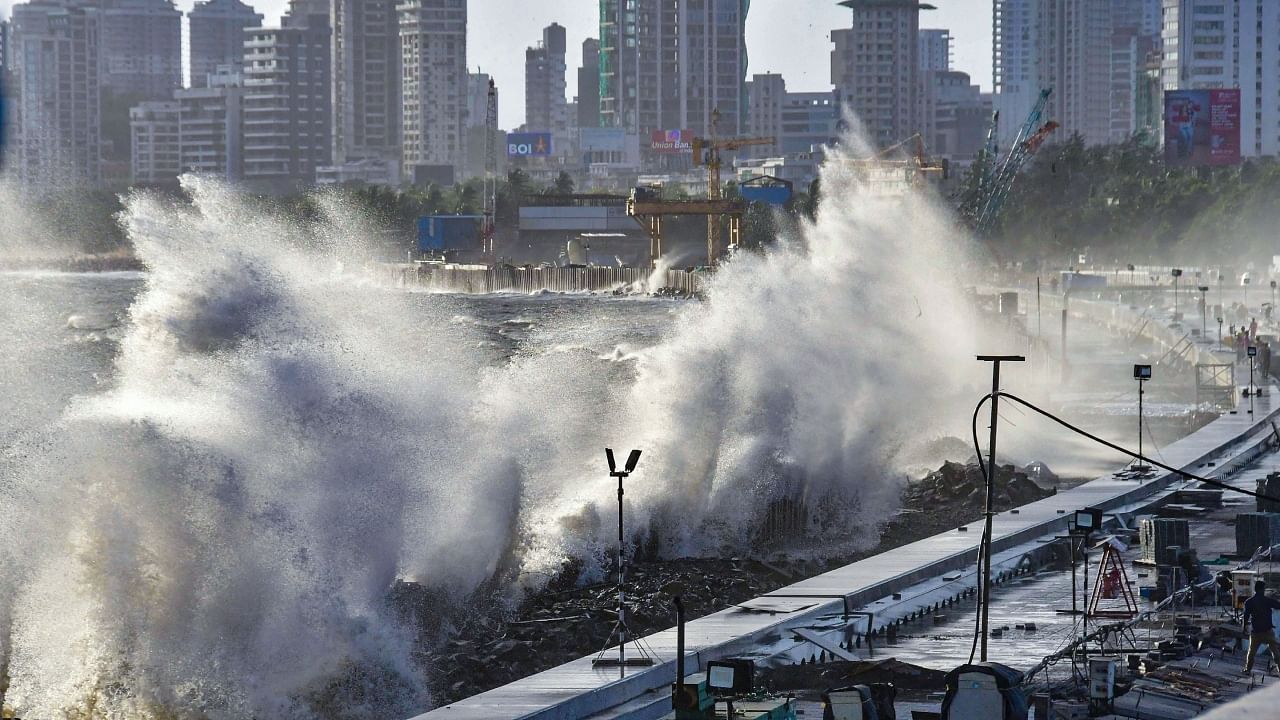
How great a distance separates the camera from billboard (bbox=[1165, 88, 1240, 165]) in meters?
152

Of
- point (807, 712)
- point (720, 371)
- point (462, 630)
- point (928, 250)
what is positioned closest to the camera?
point (807, 712)

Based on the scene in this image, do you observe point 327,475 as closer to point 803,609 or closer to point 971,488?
point 803,609

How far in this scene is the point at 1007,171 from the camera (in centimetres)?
16162

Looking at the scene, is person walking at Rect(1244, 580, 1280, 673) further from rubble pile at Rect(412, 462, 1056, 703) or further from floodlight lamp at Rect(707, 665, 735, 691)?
rubble pile at Rect(412, 462, 1056, 703)

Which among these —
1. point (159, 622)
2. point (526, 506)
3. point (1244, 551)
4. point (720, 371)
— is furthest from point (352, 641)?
point (720, 371)

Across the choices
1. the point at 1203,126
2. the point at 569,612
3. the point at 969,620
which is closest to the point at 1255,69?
the point at 1203,126

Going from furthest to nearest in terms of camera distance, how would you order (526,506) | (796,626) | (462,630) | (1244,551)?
1. (526,506)
2. (1244,551)
3. (462,630)
4. (796,626)

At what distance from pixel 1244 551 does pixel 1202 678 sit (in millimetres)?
8654

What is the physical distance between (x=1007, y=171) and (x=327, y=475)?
13975 centimetres

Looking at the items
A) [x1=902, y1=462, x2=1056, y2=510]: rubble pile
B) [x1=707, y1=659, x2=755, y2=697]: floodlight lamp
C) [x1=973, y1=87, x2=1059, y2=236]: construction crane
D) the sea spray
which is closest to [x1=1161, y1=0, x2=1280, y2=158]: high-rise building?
[x1=973, y1=87, x2=1059, y2=236]: construction crane

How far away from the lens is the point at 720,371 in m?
40.2

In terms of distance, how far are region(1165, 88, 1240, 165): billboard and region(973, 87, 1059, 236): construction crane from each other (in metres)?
8.95

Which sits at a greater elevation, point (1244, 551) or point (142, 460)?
point (142, 460)

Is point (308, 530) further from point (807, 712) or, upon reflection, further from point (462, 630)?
point (807, 712)
